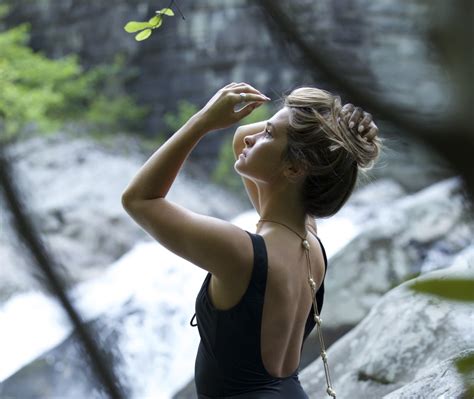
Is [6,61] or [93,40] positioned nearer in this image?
[6,61]

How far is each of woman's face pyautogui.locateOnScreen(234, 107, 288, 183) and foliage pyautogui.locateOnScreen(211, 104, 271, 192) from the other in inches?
200

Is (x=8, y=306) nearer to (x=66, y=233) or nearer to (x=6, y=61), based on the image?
(x=66, y=233)

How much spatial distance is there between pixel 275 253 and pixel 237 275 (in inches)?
2.9

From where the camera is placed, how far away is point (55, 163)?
6168 mm

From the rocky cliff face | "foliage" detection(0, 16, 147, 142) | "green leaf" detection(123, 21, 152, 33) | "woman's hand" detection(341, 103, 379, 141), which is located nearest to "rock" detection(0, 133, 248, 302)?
"foliage" detection(0, 16, 147, 142)

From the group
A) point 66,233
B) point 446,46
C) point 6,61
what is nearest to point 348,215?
point 66,233

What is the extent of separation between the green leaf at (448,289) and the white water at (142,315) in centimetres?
329

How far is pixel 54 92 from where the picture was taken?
7020 millimetres

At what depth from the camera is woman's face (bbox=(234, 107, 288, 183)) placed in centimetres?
117

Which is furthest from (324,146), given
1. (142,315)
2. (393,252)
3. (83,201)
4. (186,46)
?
(186,46)

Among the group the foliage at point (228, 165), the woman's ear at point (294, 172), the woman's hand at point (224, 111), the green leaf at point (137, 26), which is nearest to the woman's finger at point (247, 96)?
the woman's hand at point (224, 111)

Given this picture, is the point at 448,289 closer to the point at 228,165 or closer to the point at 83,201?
the point at 83,201

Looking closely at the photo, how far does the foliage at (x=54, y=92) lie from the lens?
6.48 metres

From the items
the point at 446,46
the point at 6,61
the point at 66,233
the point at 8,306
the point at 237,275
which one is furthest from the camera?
the point at 6,61
